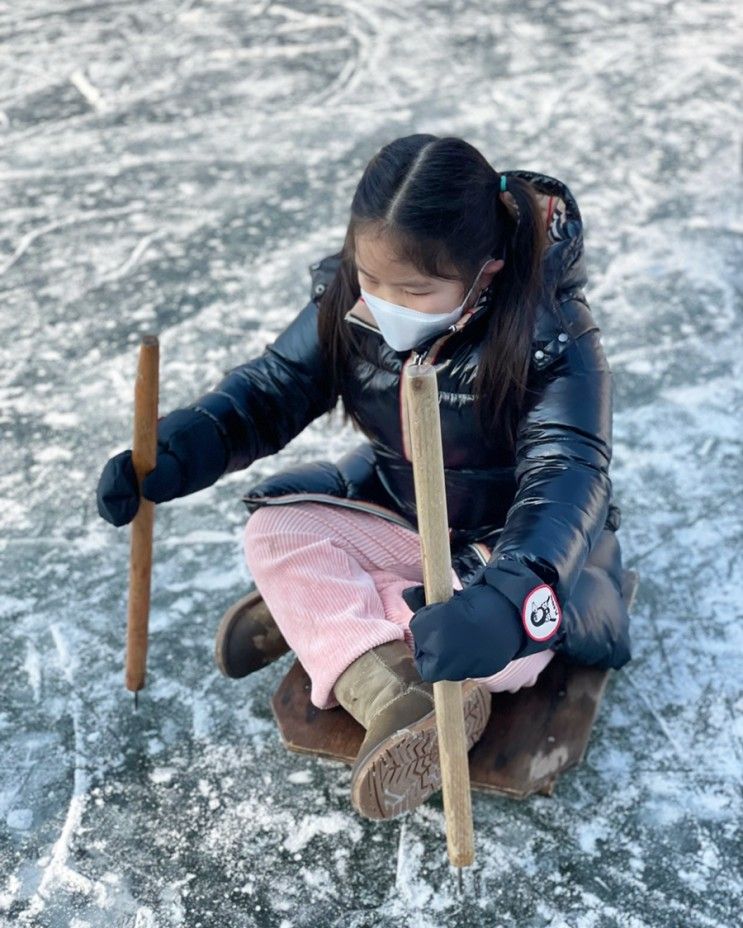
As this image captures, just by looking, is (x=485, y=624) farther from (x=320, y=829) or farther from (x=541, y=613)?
(x=320, y=829)

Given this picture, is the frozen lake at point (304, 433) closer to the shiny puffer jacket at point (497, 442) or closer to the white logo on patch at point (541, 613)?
the shiny puffer jacket at point (497, 442)

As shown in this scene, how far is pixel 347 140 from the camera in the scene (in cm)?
432

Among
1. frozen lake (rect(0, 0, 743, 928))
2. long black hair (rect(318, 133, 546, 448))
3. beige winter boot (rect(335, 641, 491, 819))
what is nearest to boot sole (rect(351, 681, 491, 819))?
beige winter boot (rect(335, 641, 491, 819))

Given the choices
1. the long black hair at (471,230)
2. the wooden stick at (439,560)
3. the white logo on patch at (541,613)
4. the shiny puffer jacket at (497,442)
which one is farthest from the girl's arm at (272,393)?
the white logo on patch at (541,613)

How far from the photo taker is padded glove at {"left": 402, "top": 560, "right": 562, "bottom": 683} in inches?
62.9

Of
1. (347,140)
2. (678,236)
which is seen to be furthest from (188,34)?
(678,236)

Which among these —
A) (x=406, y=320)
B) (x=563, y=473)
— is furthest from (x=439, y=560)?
(x=406, y=320)

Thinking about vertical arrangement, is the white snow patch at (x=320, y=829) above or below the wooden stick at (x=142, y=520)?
below

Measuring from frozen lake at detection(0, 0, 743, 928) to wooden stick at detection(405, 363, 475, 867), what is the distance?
0.14 meters

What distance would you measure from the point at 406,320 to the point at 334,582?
0.48 metres

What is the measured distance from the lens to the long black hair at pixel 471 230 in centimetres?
177

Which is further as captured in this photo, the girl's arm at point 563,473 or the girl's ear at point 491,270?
the girl's ear at point 491,270

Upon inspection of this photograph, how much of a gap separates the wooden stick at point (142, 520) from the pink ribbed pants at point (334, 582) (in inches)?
7.3

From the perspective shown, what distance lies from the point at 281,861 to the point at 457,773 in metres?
0.35
